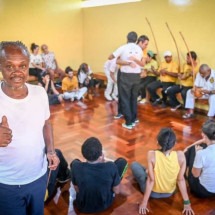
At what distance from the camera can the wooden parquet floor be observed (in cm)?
246

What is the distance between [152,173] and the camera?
2318 mm

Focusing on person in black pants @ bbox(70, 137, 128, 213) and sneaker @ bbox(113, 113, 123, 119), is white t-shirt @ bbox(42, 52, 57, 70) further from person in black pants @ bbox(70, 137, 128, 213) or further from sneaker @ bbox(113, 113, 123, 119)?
person in black pants @ bbox(70, 137, 128, 213)

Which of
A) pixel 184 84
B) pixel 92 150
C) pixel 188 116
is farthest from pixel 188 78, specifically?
pixel 92 150

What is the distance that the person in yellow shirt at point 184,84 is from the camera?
5.04 meters

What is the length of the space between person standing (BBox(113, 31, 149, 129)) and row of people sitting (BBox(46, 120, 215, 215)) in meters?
1.91

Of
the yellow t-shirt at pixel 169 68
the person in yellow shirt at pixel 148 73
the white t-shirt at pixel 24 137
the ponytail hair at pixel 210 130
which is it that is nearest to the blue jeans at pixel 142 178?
the ponytail hair at pixel 210 130

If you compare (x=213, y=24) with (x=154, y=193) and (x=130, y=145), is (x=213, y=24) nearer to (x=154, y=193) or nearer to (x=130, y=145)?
(x=130, y=145)

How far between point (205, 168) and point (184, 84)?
305 cm

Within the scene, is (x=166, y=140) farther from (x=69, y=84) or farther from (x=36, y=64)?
(x=36, y=64)

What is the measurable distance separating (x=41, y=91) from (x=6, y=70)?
0.21 meters

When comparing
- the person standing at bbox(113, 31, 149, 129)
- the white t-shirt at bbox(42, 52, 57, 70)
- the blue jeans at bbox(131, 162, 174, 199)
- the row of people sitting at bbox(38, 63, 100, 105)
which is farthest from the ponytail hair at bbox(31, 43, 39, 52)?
Result: the blue jeans at bbox(131, 162, 174, 199)

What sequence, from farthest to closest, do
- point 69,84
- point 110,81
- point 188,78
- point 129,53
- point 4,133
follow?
1. point 69,84
2. point 110,81
3. point 188,78
4. point 129,53
5. point 4,133

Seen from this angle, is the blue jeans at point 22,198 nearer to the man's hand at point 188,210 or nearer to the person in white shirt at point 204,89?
the man's hand at point 188,210

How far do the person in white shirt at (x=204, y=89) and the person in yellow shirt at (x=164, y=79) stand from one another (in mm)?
591
